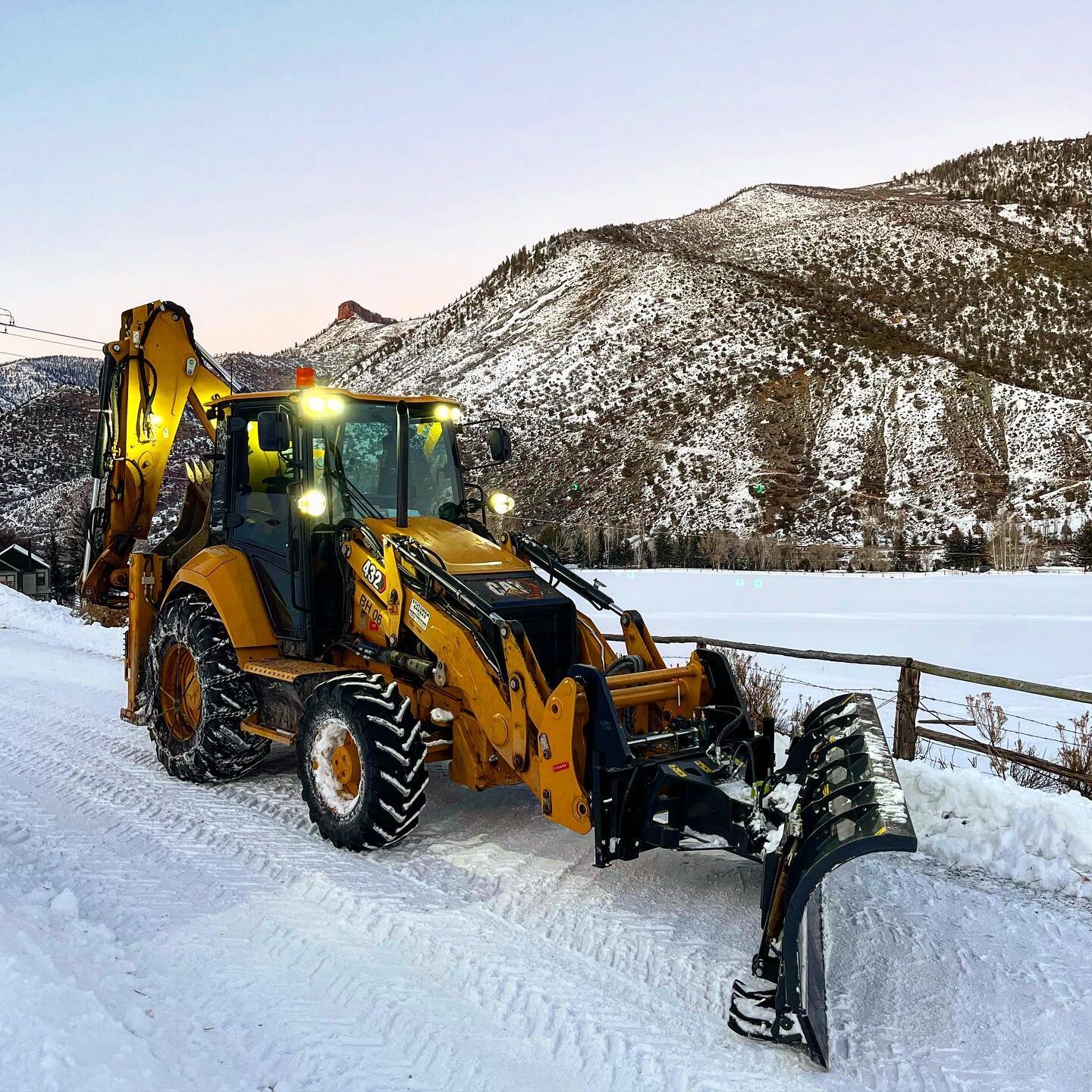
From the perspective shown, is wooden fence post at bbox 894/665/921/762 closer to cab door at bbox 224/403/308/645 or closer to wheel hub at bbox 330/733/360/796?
wheel hub at bbox 330/733/360/796

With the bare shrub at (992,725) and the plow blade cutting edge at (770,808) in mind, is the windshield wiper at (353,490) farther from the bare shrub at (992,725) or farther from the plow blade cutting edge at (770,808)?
the bare shrub at (992,725)

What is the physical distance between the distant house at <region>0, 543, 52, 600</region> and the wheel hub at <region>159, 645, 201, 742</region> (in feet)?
191

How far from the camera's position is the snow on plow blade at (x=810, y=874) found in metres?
3.58

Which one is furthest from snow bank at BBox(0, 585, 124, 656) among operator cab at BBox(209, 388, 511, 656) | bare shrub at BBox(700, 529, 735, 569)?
bare shrub at BBox(700, 529, 735, 569)

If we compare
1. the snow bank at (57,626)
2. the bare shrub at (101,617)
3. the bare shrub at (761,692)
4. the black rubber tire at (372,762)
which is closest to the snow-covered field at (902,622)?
the bare shrub at (761,692)

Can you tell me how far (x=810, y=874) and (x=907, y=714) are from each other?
427 centimetres

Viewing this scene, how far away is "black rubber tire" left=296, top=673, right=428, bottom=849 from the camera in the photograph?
17.7 ft

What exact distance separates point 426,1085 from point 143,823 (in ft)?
11.3

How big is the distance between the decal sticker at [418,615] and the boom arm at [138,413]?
150 inches

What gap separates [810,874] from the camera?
3621 millimetres

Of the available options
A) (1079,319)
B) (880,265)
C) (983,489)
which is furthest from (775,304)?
(983,489)

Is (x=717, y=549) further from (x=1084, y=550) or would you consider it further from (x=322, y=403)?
(x=322, y=403)

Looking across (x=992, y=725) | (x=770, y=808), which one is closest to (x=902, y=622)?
(x=992, y=725)

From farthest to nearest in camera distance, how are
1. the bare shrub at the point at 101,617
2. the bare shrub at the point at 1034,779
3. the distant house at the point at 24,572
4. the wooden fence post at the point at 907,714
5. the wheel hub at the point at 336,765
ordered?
the distant house at the point at 24,572 < the bare shrub at the point at 101,617 < the wooden fence post at the point at 907,714 < the bare shrub at the point at 1034,779 < the wheel hub at the point at 336,765
